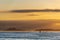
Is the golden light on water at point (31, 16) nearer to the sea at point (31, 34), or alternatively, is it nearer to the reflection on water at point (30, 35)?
the sea at point (31, 34)

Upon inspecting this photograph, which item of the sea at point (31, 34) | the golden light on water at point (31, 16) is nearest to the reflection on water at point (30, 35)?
the sea at point (31, 34)

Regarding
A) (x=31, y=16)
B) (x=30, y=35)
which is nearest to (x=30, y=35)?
(x=30, y=35)

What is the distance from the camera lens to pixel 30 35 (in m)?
0.85

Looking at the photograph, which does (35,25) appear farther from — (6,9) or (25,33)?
(6,9)

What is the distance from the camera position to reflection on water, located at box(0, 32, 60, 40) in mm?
841

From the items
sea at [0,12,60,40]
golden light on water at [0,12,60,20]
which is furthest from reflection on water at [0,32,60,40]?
golden light on water at [0,12,60,20]

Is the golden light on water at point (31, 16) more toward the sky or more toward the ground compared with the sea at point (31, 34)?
more toward the sky

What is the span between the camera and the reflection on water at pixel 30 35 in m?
0.84

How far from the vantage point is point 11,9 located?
96cm

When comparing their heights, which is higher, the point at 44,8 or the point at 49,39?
the point at 44,8

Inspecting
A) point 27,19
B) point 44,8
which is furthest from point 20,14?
point 44,8

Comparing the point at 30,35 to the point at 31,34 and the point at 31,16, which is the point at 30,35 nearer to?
the point at 31,34

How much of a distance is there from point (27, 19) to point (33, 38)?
0.44ft

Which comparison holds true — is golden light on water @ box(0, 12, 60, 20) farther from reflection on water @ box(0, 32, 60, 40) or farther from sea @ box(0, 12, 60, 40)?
reflection on water @ box(0, 32, 60, 40)
